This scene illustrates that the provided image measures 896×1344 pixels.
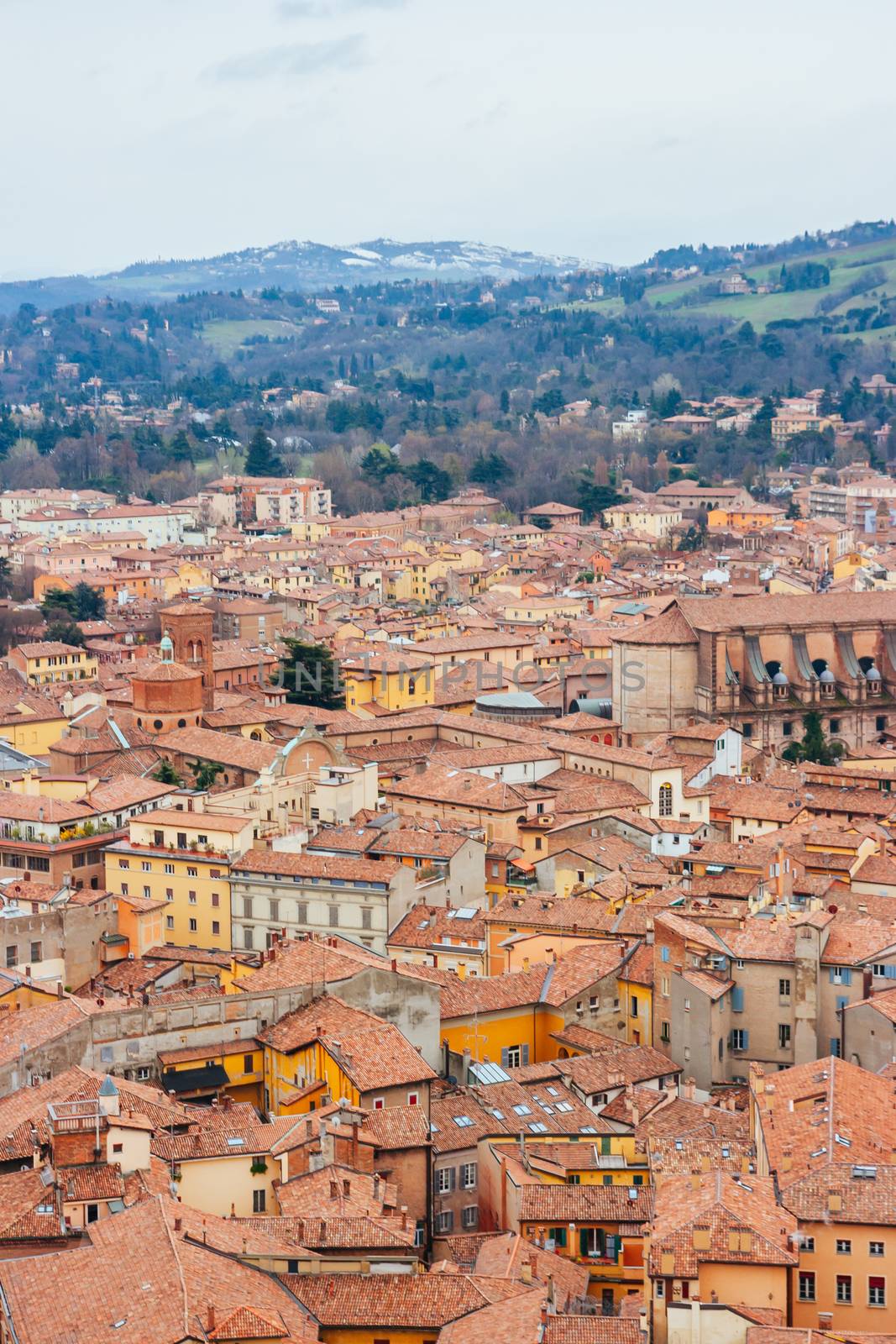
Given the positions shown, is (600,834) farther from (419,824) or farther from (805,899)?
(805,899)

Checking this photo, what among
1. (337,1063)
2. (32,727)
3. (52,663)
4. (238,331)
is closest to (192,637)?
(32,727)

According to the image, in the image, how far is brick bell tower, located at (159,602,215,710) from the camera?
4269 centimetres

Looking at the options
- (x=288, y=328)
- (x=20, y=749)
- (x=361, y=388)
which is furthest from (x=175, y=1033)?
(x=288, y=328)

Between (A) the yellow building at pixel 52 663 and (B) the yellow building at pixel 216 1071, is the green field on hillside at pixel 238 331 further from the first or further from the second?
(B) the yellow building at pixel 216 1071

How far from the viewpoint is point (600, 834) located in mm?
32219

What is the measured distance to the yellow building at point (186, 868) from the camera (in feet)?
92.8

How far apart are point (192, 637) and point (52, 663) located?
9286 millimetres

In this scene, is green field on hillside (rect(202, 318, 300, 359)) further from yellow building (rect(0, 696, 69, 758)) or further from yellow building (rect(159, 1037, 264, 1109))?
yellow building (rect(159, 1037, 264, 1109))

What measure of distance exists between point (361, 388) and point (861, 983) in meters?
114

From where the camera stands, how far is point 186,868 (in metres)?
28.7

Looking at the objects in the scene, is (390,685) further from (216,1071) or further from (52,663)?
(216,1071)

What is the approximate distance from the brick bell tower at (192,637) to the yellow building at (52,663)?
7646 mm

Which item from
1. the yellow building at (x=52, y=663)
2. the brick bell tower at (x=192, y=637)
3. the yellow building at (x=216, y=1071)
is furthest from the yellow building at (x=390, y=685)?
the yellow building at (x=216, y=1071)

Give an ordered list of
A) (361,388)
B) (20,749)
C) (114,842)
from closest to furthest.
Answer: (114,842) < (20,749) < (361,388)
